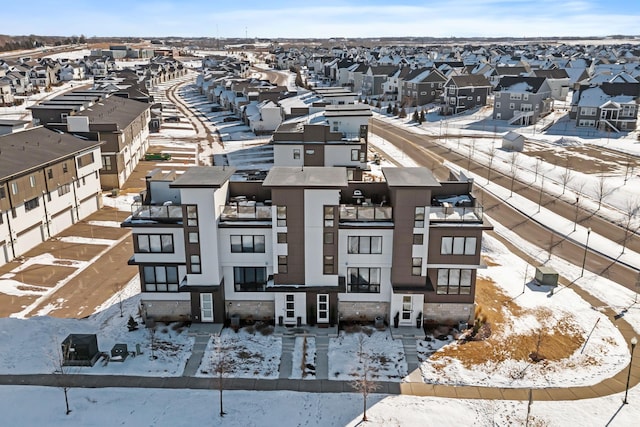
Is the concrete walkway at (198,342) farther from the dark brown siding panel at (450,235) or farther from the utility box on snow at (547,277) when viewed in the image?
the utility box on snow at (547,277)

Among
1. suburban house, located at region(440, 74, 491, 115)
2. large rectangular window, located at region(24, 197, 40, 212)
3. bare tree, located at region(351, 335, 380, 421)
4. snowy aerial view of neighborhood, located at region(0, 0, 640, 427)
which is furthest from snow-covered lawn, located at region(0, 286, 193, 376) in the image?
suburban house, located at region(440, 74, 491, 115)

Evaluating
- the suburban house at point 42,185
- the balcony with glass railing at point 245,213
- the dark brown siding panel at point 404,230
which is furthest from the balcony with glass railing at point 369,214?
the suburban house at point 42,185

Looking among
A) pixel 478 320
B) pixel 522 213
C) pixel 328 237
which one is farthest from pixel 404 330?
pixel 522 213

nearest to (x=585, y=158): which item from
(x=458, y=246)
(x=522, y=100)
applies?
(x=522, y=100)

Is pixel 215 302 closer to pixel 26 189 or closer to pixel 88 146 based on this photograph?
pixel 26 189

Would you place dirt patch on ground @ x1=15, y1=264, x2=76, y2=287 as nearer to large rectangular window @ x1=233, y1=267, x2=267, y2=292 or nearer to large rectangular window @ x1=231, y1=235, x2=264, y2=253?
large rectangular window @ x1=233, y1=267, x2=267, y2=292

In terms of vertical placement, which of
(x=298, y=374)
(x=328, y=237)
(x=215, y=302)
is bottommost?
(x=298, y=374)
